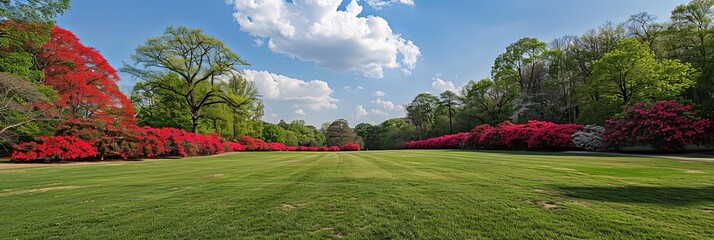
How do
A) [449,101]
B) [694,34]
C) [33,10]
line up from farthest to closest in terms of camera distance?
[449,101] → [694,34] → [33,10]

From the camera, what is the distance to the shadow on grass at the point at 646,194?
413 centimetres

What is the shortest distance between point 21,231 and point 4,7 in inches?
653

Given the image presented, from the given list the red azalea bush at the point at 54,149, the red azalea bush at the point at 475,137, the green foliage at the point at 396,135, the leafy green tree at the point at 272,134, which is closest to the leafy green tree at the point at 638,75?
the red azalea bush at the point at 475,137

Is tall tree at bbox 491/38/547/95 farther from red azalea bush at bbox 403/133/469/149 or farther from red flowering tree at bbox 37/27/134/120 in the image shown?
red flowering tree at bbox 37/27/134/120

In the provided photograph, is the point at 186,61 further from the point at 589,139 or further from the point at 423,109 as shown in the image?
the point at 423,109

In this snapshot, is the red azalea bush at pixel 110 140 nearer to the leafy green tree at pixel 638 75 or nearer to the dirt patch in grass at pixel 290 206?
the dirt patch in grass at pixel 290 206

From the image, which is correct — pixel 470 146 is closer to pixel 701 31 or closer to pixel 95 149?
pixel 701 31

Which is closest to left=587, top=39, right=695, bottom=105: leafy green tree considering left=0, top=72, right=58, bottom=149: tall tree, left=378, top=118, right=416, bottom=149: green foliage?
left=378, top=118, right=416, bottom=149: green foliage

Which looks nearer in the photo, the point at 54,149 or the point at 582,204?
the point at 582,204

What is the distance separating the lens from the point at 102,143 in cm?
1577

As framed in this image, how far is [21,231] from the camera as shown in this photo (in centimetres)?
334

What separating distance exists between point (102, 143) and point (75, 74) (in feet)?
20.4

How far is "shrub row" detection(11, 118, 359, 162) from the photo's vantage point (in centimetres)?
1416

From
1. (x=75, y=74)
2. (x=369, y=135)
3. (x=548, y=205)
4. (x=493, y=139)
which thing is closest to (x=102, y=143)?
(x=75, y=74)
